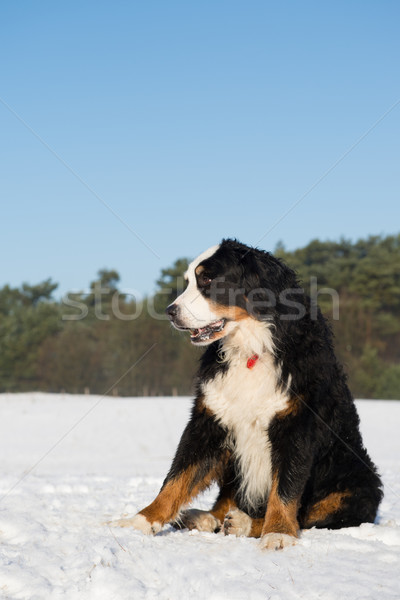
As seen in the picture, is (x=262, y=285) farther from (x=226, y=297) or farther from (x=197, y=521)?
(x=197, y=521)

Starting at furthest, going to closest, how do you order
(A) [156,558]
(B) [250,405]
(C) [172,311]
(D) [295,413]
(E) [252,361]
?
(C) [172,311]
(E) [252,361]
(B) [250,405]
(D) [295,413]
(A) [156,558]

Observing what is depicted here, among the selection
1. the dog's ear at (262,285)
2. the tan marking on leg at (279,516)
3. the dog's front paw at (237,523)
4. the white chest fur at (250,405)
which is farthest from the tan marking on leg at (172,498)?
the dog's ear at (262,285)

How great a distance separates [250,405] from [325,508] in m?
0.92

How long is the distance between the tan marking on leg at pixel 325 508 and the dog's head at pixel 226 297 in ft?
4.43

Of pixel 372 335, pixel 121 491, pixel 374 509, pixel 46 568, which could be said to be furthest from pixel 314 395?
pixel 372 335

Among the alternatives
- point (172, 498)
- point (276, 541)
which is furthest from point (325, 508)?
point (172, 498)

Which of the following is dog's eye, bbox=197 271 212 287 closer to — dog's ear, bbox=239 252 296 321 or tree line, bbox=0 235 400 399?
dog's ear, bbox=239 252 296 321

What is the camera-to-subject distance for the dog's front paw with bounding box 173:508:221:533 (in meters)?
4.24

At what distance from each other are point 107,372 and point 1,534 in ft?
135

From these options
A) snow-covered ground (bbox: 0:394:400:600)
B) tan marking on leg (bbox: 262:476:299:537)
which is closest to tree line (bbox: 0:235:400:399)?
snow-covered ground (bbox: 0:394:400:600)

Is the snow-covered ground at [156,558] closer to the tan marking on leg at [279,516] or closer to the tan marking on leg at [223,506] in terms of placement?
the tan marking on leg at [279,516]

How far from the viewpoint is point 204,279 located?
452 cm

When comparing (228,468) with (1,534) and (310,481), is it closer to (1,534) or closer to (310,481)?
(310,481)

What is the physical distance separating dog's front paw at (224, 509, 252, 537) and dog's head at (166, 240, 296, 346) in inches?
47.9
